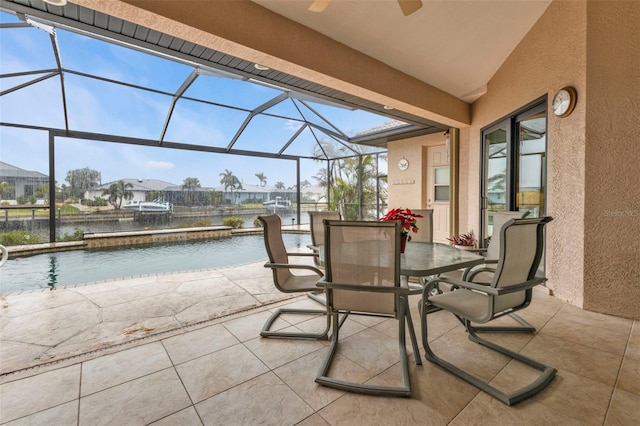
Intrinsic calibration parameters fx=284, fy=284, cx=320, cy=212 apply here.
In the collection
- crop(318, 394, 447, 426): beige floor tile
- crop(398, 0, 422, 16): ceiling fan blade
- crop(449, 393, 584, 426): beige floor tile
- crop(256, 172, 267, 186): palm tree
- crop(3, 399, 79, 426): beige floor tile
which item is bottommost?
crop(3, 399, 79, 426): beige floor tile

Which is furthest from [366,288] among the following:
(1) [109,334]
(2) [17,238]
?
(2) [17,238]

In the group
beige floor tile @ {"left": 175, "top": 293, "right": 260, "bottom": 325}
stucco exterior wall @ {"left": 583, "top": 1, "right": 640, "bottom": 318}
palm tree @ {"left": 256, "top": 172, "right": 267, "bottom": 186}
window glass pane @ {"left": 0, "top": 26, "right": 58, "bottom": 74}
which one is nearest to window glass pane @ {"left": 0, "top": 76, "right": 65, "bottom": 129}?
window glass pane @ {"left": 0, "top": 26, "right": 58, "bottom": 74}

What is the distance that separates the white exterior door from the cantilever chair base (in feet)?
16.1

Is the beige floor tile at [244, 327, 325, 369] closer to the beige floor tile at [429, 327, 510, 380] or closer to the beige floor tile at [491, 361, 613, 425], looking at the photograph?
the beige floor tile at [429, 327, 510, 380]

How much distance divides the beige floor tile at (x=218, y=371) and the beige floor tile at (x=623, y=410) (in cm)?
184

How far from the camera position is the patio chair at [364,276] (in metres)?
1.65

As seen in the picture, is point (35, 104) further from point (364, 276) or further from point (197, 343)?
point (364, 276)

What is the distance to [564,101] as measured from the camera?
2889 millimetres

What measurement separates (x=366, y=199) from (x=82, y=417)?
8.28 meters

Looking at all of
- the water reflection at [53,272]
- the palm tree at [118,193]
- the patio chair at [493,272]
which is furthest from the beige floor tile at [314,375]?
the palm tree at [118,193]

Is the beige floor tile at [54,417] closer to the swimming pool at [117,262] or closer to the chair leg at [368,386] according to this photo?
the chair leg at [368,386]

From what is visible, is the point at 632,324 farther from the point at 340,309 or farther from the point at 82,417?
the point at 82,417

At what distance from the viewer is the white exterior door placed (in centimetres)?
673

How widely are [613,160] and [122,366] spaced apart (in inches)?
170
